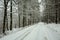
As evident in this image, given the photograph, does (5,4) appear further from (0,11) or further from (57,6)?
(57,6)

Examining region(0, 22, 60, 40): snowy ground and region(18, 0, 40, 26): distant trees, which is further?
region(18, 0, 40, 26): distant trees

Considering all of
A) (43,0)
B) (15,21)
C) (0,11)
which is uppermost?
(43,0)

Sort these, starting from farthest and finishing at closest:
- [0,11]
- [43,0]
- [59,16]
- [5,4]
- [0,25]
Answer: [43,0]
[59,16]
[0,25]
[0,11]
[5,4]

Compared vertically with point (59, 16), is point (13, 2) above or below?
above

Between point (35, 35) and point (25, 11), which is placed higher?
point (25, 11)

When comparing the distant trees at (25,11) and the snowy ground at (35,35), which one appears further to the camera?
the distant trees at (25,11)

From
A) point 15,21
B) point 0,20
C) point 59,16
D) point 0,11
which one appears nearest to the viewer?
point 0,11

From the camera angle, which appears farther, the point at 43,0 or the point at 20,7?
the point at 43,0

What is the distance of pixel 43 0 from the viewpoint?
62.5 metres

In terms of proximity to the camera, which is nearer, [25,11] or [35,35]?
[35,35]

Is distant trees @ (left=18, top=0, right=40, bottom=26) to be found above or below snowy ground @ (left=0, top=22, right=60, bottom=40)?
above

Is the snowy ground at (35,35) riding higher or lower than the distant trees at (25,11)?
Answer: lower

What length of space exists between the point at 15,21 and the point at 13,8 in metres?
25.1

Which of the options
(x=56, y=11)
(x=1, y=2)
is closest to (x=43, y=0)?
(x=56, y=11)
